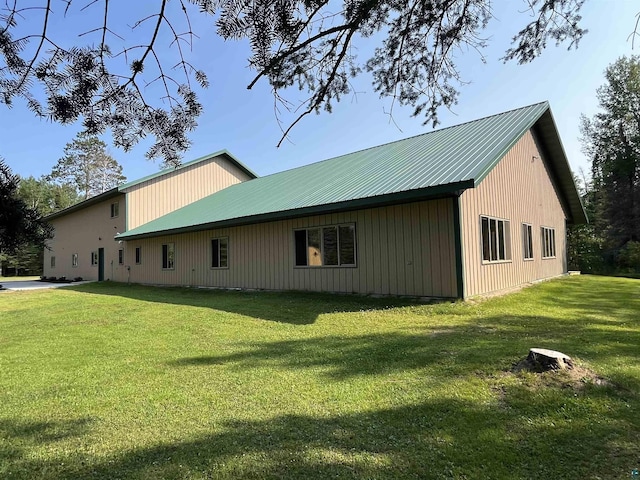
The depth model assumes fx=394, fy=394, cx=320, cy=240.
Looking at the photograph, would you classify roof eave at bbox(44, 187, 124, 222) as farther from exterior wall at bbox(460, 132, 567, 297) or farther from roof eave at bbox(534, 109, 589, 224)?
roof eave at bbox(534, 109, 589, 224)

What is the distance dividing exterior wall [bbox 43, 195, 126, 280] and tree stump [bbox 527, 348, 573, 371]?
2056 centimetres

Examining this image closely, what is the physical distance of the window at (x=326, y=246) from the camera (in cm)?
1091

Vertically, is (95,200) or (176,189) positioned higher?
(176,189)

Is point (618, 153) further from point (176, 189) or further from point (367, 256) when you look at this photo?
point (176, 189)

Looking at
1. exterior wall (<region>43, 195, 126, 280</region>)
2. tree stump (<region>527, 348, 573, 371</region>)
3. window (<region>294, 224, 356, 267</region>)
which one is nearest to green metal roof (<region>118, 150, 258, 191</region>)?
exterior wall (<region>43, 195, 126, 280</region>)

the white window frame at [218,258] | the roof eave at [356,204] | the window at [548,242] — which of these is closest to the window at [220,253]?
the white window frame at [218,258]

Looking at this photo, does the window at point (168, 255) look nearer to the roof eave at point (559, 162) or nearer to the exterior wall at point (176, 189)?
the exterior wall at point (176, 189)

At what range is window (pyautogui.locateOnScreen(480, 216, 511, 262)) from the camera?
34.0 feet

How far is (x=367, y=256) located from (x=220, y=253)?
6.92 metres

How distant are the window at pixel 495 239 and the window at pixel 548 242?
16.1 feet

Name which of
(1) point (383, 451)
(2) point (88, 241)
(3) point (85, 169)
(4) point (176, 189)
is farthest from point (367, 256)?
(3) point (85, 169)

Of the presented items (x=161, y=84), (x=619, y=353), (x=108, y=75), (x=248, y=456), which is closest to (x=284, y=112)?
(x=161, y=84)

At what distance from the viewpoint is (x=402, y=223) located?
9.84 metres

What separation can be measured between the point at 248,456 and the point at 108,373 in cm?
272
